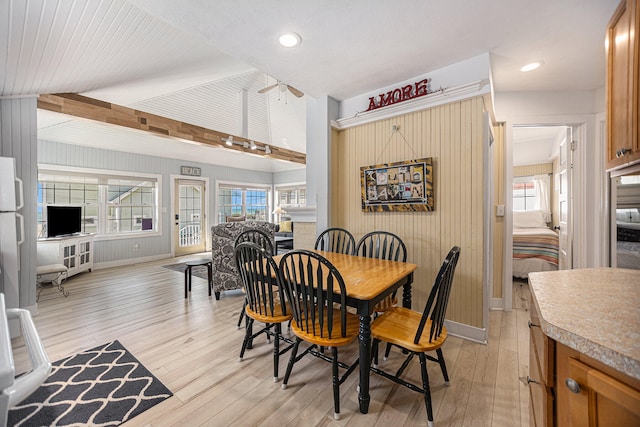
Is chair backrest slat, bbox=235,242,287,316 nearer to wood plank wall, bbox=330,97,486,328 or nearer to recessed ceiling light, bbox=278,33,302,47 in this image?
wood plank wall, bbox=330,97,486,328

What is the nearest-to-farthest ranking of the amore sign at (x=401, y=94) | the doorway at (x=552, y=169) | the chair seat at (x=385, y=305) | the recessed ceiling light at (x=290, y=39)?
the recessed ceiling light at (x=290, y=39) < the chair seat at (x=385, y=305) < the amore sign at (x=401, y=94) < the doorway at (x=552, y=169)

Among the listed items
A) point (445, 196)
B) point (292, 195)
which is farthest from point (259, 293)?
point (292, 195)

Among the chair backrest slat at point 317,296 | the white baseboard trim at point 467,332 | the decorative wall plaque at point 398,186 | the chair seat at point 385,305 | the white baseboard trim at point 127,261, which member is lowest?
the white baseboard trim at point 467,332

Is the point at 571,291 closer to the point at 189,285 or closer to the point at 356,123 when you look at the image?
the point at 356,123

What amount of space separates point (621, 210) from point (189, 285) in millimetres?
5110

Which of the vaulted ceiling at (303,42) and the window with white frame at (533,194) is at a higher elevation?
the vaulted ceiling at (303,42)

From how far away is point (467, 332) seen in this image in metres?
2.37

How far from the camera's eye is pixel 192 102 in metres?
4.62

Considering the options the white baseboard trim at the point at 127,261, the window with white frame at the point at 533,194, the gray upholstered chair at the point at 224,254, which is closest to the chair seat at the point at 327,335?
the gray upholstered chair at the point at 224,254

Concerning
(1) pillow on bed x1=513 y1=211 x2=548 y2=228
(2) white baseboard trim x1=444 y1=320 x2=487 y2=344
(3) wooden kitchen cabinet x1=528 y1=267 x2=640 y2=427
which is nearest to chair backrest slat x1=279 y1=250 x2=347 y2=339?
(3) wooden kitchen cabinet x1=528 y1=267 x2=640 y2=427

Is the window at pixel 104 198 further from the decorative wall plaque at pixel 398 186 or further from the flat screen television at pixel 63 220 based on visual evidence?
the decorative wall plaque at pixel 398 186

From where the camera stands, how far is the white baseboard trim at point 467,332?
7.53 ft

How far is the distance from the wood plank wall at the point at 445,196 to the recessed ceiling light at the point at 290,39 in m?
1.23

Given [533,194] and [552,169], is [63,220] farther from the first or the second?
[552,169]
